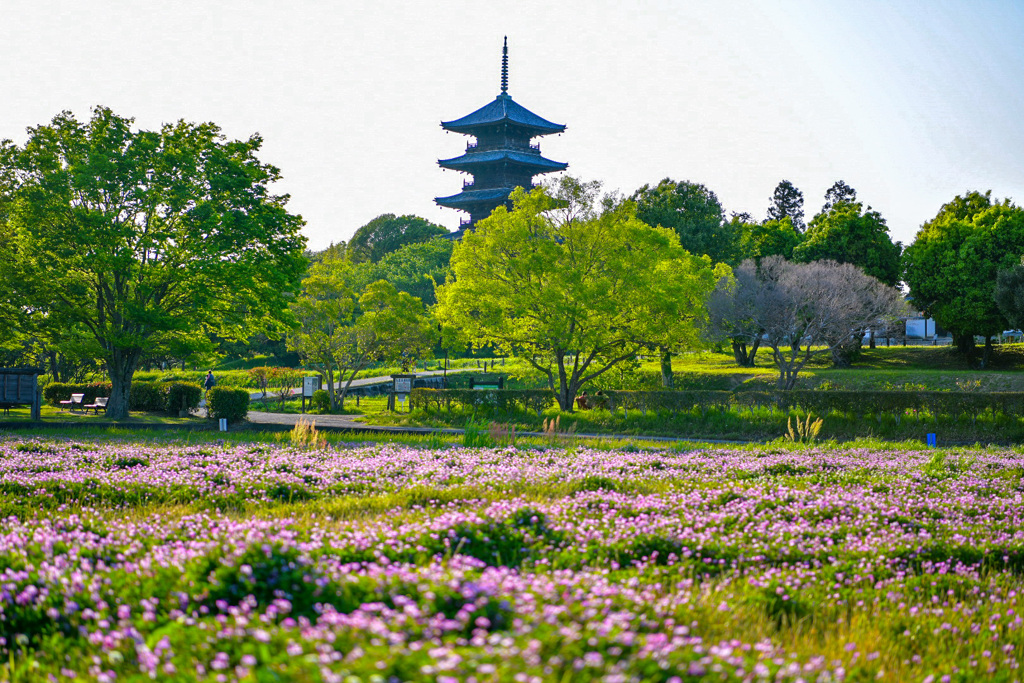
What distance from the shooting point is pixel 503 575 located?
4750 mm

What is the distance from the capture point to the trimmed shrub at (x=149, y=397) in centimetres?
2859

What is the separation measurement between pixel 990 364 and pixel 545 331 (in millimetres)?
35230

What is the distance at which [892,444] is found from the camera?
17.3 metres

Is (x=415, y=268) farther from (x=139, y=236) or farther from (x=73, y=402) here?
(x=139, y=236)

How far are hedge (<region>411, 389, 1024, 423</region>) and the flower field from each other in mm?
9933

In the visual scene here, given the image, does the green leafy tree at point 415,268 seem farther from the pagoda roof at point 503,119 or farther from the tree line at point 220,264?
the tree line at point 220,264

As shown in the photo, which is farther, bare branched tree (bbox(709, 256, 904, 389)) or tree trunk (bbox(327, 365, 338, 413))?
bare branched tree (bbox(709, 256, 904, 389))

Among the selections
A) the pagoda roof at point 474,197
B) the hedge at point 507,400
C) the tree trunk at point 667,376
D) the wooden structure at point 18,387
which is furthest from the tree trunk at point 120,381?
the pagoda roof at point 474,197

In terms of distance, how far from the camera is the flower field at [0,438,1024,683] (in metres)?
3.41

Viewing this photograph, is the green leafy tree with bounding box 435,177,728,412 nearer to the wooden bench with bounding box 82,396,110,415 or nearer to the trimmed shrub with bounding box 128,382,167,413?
the trimmed shrub with bounding box 128,382,167,413

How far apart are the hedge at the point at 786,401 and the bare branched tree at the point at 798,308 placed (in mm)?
14685

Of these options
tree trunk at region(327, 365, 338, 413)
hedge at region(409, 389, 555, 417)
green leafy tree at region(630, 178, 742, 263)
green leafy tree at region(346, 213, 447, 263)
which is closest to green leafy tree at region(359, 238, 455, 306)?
green leafy tree at region(346, 213, 447, 263)

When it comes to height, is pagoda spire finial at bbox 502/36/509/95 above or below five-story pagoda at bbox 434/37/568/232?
above

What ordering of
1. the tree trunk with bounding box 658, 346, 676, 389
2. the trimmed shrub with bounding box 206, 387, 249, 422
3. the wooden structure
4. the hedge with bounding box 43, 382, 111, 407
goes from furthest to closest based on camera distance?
the tree trunk with bounding box 658, 346, 676, 389
the hedge with bounding box 43, 382, 111, 407
the wooden structure
the trimmed shrub with bounding box 206, 387, 249, 422
